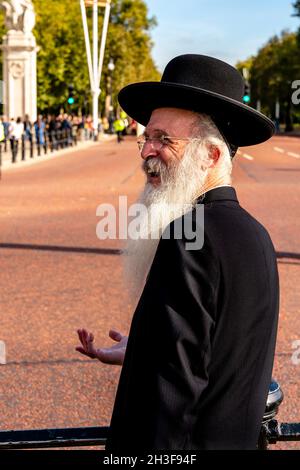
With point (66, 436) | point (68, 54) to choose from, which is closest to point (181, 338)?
point (66, 436)

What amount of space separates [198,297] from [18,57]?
40.4 m

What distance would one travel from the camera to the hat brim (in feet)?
7.07

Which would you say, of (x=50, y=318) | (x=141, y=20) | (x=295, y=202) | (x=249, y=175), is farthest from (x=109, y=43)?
(x=50, y=318)

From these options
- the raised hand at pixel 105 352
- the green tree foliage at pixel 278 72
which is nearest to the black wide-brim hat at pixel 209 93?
the raised hand at pixel 105 352

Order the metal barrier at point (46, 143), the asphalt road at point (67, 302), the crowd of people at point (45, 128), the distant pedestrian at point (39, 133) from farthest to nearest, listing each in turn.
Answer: the distant pedestrian at point (39, 133), the metal barrier at point (46, 143), the crowd of people at point (45, 128), the asphalt road at point (67, 302)

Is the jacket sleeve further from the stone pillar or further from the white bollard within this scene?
the stone pillar

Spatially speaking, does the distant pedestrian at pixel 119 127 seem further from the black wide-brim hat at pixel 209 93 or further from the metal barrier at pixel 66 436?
the black wide-brim hat at pixel 209 93

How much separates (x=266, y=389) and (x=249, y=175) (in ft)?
75.6

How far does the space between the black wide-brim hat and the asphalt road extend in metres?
0.59

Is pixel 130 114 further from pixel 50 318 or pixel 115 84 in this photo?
pixel 115 84

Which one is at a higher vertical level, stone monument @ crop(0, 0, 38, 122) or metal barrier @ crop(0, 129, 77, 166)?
stone monument @ crop(0, 0, 38, 122)

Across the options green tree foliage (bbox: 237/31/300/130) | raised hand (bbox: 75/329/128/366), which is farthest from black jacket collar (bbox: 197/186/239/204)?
green tree foliage (bbox: 237/31/300/130)

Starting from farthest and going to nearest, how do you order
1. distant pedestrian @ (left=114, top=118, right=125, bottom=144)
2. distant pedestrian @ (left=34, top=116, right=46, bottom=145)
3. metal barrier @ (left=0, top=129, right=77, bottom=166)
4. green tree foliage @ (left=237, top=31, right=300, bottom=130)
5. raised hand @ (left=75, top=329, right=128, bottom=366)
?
green tree foliage @ (left=237, top=31, right=300, bottom=130), distant pedestrian @ (left=114, top=118, right=125, bottom=144), distant pedestrian @ (left=34, top=116, right=46, bottom=145), metal barrier @ (left=0, top=129, right=77, bottom=166), raised hand @ (left=75, top=329, right=128, bottom=366)

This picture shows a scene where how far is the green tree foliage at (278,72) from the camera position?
92562mm
